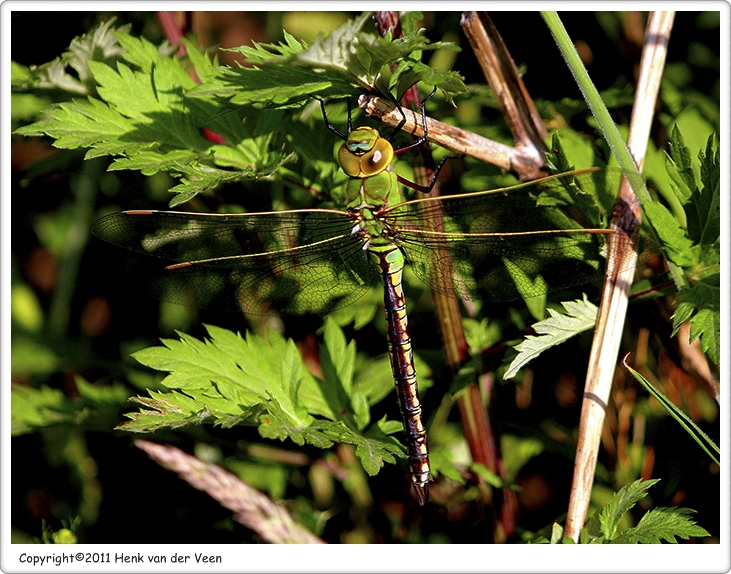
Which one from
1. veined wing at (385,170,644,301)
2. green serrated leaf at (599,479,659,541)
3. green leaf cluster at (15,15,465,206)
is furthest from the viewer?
veined wing at (385,170,644,301)

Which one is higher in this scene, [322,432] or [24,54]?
[24,54]

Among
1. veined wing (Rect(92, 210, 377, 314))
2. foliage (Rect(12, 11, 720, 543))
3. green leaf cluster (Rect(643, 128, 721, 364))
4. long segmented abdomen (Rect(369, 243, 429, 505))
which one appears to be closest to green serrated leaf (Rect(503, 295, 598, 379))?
foliage (Rect(12, 11, 720, 543))

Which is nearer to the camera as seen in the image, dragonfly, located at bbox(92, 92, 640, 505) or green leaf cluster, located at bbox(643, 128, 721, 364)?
green leaf cluster, located at bbox(643, 128, 721, 364)

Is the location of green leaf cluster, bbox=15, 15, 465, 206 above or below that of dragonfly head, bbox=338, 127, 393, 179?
above

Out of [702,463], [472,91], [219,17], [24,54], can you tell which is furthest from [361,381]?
[219,17]

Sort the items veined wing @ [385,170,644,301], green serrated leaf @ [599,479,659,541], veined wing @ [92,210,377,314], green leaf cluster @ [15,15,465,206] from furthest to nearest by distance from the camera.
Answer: veined wing @ [92,210,377,314] < veined wing @ [385,170,644,301] < green serrated leaf @ [599,479,659,541] < green leaf cluster @ [15,15,465,206]

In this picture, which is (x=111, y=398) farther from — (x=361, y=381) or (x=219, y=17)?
(x=219, y=17)

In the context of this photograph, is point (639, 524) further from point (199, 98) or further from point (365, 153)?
point (199, 98)

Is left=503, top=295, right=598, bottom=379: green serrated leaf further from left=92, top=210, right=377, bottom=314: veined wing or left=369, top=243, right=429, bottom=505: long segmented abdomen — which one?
left=92, top=210, right=377, bottom=314: veined wing
